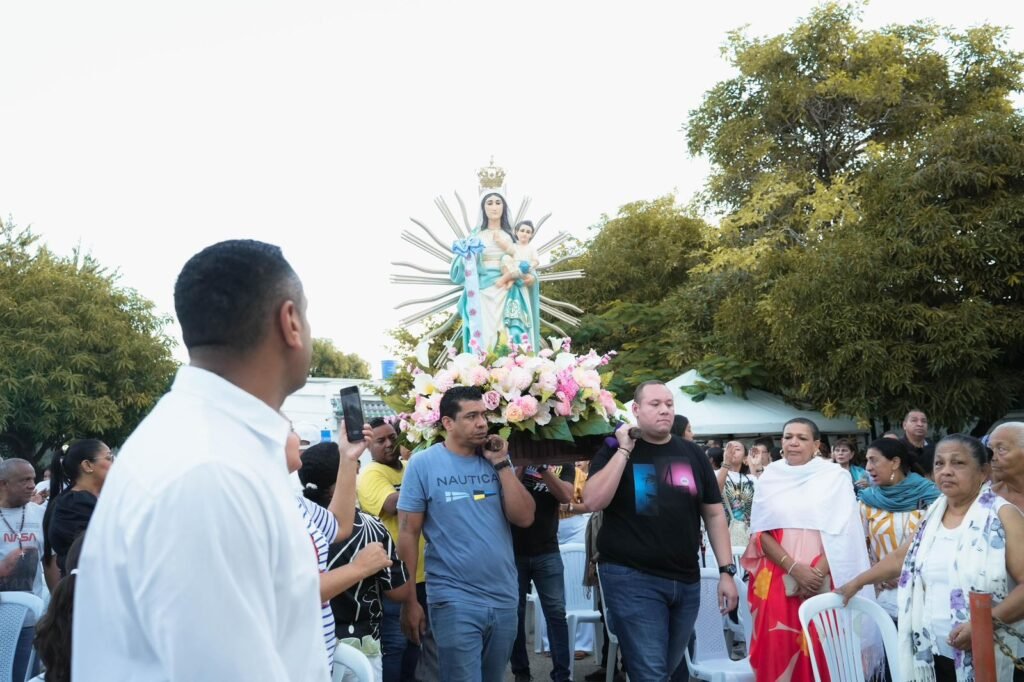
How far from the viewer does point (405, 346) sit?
102 ft

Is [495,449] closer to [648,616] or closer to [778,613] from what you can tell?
[648,616]

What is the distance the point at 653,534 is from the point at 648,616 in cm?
44

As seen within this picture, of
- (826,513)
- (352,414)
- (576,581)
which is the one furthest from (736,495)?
(352,414)

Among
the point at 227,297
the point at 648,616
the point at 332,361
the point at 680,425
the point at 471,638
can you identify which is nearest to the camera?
the point at 227,297

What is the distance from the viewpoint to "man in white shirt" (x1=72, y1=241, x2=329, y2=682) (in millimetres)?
1476

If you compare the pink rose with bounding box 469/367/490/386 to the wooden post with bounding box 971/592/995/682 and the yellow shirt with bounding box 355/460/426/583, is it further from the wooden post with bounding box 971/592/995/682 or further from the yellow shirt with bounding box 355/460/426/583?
the wooden post with bounding box 971/592/995/682

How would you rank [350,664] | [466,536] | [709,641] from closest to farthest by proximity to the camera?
[350,664] → [466,536] → [709,641]

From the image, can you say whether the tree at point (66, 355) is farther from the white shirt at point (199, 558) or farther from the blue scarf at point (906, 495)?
the white shirt at point (199, 558)

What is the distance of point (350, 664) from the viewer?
413cm

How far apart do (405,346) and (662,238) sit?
30.6 ft

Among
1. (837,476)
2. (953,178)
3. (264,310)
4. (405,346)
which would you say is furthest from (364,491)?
(405,346)

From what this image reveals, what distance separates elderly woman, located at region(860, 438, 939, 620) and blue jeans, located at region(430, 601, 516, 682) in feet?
9.06

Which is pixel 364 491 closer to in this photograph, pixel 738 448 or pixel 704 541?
pixel 704 541

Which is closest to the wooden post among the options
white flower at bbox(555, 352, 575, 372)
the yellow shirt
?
white flower at bbox(555, 352, 575, 372)
